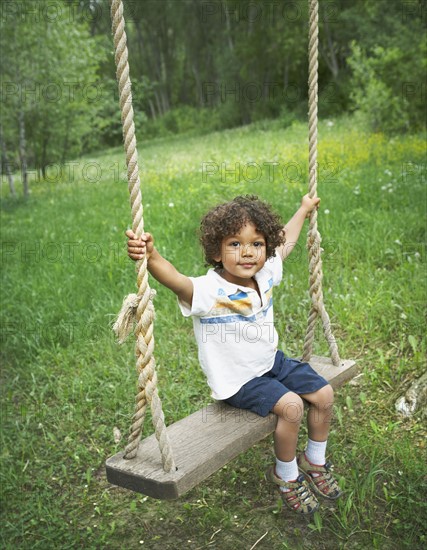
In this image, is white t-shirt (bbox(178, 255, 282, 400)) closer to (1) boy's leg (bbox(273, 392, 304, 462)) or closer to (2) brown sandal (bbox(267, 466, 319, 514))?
(1) boy's leg (bbox(273, 392, 304, 462))

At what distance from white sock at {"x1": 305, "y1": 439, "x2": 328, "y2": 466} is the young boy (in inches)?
3.4

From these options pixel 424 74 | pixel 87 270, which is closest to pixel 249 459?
pixel 87 270

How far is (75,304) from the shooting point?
5.46 metres

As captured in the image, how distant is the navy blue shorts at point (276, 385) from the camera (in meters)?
2.70

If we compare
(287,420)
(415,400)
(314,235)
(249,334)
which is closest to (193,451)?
(287,420)

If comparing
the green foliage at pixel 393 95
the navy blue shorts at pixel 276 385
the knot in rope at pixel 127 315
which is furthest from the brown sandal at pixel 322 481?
the green foliage at pixel 393 95

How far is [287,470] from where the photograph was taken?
2.82m

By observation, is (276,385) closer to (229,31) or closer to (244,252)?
(244,252)

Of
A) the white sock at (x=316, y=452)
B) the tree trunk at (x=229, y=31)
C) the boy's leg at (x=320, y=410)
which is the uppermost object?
the tree trunk at (x=229, y=31)

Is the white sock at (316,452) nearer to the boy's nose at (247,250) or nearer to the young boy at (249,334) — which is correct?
the young boy at (249,334)

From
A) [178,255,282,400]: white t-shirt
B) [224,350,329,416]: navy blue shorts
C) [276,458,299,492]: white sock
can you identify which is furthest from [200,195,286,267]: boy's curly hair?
[276,458,299,492]: white sock

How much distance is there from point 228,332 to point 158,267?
1.58 feet

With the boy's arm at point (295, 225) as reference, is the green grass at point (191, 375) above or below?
below

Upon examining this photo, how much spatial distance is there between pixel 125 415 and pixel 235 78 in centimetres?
2686
